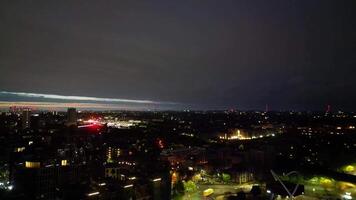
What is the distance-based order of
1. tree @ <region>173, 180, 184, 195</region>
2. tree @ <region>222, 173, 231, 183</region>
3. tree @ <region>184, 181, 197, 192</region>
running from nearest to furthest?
tree @ <region>173, 180, 184, 195</region> → tree @ <region>184, 181, 197, 192</region> → tree @ <region>222, 173, 231, 183</region>

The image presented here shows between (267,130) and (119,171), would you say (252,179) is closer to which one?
(119,171)

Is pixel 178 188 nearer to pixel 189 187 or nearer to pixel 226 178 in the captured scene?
pixel 189 187

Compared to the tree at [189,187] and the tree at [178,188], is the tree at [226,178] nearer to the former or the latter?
the tree at [189,187]

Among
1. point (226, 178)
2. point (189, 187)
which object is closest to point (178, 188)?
point (189, 187)

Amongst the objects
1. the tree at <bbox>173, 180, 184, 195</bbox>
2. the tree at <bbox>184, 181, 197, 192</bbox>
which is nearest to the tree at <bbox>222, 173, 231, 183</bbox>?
the tree at <bbox>184, 181, 197, 192</bbox>

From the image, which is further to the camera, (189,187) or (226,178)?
(226,178)

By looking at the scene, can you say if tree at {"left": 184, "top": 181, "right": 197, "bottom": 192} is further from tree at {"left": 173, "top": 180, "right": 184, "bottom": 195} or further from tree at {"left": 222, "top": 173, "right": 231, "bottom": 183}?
tree at {"left": 222, "top": 173, "right": 231, "bottom": 183}

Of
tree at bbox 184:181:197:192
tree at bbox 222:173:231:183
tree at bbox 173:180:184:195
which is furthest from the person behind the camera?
tree at bbox 222:173:231:183

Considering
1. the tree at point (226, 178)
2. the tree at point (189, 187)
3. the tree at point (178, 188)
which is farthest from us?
the tree at point (226, 178)

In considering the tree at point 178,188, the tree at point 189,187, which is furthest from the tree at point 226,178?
the tree at point 178,188

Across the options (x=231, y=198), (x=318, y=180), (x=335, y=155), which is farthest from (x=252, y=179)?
(x=335, y=155)

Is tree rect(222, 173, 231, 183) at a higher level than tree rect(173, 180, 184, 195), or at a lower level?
lower
